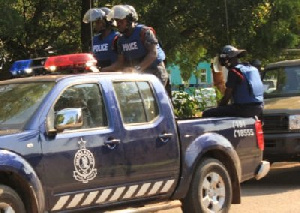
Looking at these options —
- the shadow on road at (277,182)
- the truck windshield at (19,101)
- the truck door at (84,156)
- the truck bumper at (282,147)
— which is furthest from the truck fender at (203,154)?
the truck bumper at (282,147)

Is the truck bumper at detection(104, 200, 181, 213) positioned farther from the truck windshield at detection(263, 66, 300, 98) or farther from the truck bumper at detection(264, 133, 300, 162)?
the truck windshield at detection(263, 66, 300, 98)

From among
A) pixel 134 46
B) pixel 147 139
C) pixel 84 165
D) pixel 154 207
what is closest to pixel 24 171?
pixel 84 165

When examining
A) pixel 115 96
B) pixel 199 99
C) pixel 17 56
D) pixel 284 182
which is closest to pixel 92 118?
pixel 115 96

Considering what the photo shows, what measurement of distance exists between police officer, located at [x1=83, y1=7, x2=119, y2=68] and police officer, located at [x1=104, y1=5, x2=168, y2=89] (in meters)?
0.23

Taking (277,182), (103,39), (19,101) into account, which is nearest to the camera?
(19,101)

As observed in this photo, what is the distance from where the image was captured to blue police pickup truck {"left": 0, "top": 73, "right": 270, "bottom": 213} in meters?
5.30

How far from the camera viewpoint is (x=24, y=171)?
516cm

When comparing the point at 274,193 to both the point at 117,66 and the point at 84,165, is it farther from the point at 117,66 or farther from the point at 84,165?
the point at 84,165

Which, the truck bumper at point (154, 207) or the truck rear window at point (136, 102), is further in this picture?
the truck rear window at point (136, 102)

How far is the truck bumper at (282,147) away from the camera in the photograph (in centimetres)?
1006

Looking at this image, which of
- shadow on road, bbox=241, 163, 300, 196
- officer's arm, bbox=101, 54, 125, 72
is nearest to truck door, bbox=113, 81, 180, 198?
officer's arm, bbox=101, 54, 125, 72

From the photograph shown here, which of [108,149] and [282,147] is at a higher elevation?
[108,149]

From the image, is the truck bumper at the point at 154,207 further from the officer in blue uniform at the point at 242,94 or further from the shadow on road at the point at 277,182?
the shadow on road at the point at 277,182

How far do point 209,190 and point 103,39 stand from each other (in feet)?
8.31
